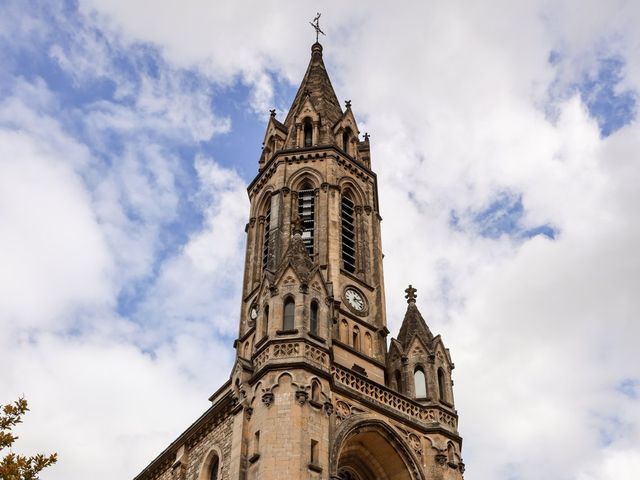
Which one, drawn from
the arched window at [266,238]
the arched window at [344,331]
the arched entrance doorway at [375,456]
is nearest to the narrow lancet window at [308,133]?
the arched window at [266,238]

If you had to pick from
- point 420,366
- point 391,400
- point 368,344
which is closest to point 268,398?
point 391,400

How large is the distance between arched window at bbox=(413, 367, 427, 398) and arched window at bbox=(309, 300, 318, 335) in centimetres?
471

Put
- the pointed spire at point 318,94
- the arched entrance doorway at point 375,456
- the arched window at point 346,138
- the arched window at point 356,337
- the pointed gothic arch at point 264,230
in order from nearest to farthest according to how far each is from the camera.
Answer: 1. the arched entrance doorway at point 375,456
2. the arched window at point 356,337
3. the pointed gothic arch at point 264,230
4. the arched window at point 346,138
5. the pointed spire at point 318,94

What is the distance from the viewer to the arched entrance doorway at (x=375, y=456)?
25578 millimetres

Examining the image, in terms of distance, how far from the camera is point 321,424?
77.0 feet

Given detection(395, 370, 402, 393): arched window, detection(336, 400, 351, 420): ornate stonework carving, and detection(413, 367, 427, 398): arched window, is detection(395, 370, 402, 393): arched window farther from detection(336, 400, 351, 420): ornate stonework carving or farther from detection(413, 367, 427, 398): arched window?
detection(336, 400, 351, 420): ornate stonework carving

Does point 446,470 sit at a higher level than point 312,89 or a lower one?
lower

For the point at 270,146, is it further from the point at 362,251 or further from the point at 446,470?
the point at 446,470

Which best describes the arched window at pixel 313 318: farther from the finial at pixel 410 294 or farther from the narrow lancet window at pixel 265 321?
the finial at pixel 410 294

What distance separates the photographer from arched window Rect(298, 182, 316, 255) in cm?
3191

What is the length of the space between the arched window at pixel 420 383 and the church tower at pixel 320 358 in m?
0.04

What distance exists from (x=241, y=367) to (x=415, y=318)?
321 inches

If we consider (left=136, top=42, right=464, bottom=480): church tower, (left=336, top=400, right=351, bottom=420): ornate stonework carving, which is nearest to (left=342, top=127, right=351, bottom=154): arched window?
(left=136, top=42, right=464, bottom=480): church tower

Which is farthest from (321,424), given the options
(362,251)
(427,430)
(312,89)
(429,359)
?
(312,89)
